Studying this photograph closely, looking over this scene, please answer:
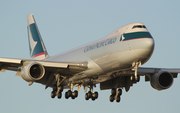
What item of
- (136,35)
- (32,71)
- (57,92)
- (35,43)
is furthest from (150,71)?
(35,43)

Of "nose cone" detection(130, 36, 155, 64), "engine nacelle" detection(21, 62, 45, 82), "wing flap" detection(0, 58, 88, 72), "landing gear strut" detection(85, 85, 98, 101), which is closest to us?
"nose cone" detection(130, 36, 155, 64)

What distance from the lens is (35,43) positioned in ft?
167

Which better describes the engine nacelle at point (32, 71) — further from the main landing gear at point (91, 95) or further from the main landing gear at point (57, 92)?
the main landing gear at point (91, 95)

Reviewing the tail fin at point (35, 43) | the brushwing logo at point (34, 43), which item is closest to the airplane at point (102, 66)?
the tail fin at point (35, 43)

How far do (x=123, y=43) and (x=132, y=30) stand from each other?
1525mm

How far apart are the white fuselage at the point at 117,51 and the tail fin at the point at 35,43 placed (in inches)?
477

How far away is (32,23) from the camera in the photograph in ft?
177

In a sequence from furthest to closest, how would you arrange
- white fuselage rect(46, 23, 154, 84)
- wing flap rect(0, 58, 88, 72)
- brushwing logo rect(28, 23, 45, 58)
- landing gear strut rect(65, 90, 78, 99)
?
1. brushwing logo rect(28, 23, 45, 58)
2. landing gear strut rect(65, 90, 78, 99)
3. wing flap rect(0, 58, 88, 72)
4. white fuselage rect(46, 23, 154, 84)

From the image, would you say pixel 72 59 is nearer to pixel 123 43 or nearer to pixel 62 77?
pixel 62 77

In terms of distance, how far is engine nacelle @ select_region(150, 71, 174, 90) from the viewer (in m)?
41.9

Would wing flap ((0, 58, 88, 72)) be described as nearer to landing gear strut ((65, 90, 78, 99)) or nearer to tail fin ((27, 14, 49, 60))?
landing gear strut ((65, 90, 78, 99))

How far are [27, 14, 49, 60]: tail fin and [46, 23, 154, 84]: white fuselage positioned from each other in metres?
12.1

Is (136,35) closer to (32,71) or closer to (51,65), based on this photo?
(51,65)

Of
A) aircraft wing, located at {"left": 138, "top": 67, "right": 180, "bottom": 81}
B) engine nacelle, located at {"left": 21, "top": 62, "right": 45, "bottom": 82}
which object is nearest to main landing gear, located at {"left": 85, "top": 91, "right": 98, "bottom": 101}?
aircraft wing, located at {"left": 138, "top": 67, "right": 180, "bottom": 81}
